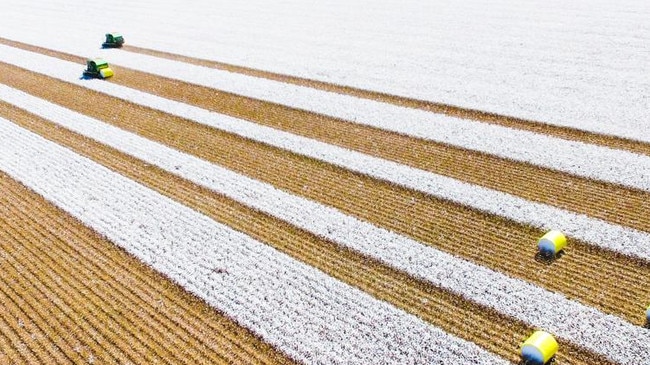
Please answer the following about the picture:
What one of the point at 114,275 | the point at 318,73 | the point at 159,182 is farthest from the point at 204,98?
the point at 114,275

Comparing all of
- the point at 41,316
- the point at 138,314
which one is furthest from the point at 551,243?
the point at 41,316

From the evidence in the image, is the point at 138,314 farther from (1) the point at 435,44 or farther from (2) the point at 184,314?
(1) the point at 435,44

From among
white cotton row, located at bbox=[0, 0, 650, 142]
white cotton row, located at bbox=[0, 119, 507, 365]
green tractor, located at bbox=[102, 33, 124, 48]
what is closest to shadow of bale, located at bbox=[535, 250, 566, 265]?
white cotton row, located at bbox=[0, 119, 507, 365]

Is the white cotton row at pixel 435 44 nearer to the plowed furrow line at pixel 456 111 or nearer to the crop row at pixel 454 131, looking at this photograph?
the plowed furrow line at pixel 456 111

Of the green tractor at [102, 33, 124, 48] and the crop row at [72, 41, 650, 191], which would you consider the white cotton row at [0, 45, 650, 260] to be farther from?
Result: the green tractor at [102, 33, 124, 48]

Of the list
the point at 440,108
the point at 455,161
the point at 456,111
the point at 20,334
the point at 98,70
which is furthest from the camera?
the point at 98,70

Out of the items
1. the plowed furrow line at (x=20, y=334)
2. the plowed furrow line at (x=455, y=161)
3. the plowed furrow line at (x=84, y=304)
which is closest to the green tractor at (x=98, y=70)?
the plowed furrow line at (x=455, y=161)
